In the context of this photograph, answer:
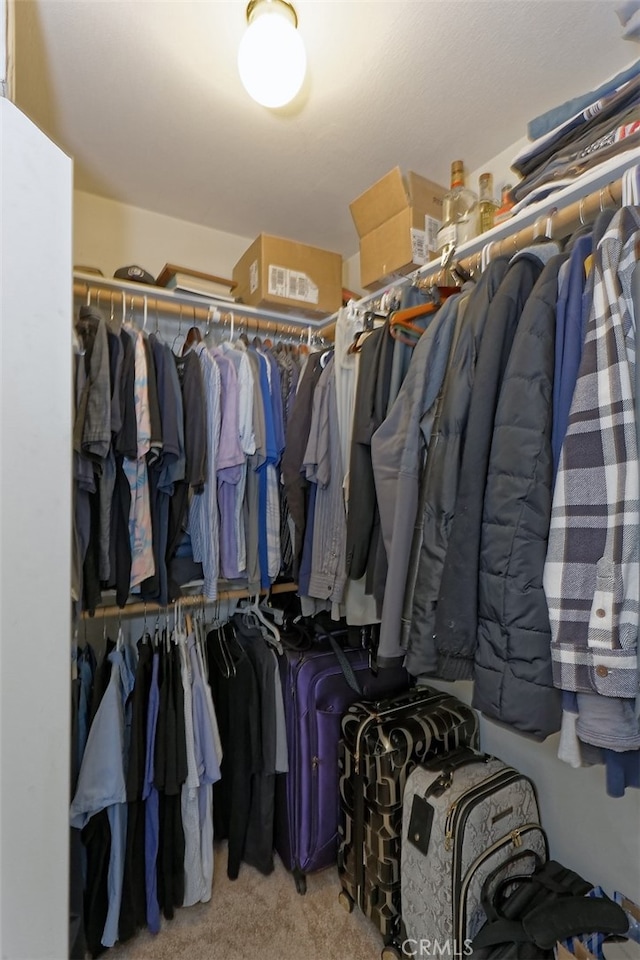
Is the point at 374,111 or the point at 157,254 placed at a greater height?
the point at 374,111

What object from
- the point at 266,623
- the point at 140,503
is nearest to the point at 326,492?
the point at 140,503

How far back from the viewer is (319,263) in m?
1.79

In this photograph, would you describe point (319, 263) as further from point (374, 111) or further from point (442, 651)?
point (442, 651)

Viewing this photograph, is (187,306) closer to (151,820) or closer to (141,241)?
(141,241)

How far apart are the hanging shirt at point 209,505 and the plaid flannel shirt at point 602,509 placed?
1.06 meters

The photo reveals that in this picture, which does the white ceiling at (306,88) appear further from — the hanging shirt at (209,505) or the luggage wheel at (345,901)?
the luggage wheel at (345,901)

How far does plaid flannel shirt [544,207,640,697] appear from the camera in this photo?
610mm

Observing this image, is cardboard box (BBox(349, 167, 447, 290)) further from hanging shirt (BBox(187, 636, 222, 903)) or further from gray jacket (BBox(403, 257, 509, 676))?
hanging shirt (BBox(187, 636, 222, 903))

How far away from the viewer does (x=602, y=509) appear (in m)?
0.65

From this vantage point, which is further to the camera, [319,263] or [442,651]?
[319,263]

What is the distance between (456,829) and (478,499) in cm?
98

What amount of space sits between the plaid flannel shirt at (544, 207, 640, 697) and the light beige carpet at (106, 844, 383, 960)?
1.32 metres

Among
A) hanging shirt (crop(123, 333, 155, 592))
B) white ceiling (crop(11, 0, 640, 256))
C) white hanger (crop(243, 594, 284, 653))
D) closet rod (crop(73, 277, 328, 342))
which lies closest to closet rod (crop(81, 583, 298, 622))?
white hanger (crop(243, 594, 284, 653))

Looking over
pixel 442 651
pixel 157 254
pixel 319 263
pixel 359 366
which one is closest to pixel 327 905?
pixel 442 651
